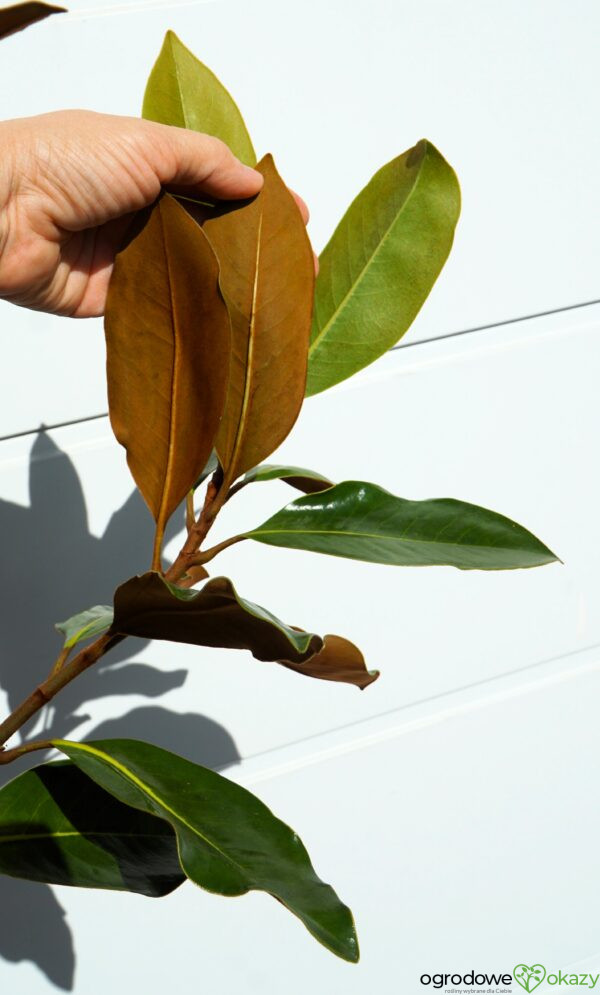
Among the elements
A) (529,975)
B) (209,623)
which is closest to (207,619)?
(209,623)

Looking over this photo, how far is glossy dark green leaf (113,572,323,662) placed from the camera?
465 millimetres

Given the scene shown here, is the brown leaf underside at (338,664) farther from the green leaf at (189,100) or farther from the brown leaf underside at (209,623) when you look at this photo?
the green leaf at (189,100)

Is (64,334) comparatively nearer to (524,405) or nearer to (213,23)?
(213,23)

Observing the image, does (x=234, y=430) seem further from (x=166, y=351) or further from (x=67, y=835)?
(x=67, y=835)

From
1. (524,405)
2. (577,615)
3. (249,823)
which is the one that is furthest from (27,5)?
(577,615)

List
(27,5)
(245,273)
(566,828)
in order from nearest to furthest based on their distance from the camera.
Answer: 1. (27,5)
2. (245,273)
3. (566,828)

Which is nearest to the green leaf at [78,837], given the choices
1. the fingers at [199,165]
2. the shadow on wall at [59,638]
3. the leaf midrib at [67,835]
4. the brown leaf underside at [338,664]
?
the leaf midrib at [67,835]

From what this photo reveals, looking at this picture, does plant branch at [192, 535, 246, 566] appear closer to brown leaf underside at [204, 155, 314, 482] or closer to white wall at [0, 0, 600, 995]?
brown leaf underside at [204, 155, 314, 482]

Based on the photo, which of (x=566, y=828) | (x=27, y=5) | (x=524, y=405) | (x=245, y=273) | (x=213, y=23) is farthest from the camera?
(x=566, y=828)

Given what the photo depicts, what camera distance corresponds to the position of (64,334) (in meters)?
0.85

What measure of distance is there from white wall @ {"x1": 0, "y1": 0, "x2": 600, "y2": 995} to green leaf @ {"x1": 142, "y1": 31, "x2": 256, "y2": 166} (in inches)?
9.1

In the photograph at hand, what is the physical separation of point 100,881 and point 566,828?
2.38ft

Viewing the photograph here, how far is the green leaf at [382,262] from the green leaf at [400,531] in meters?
0.08

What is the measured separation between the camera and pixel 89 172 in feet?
1.78
